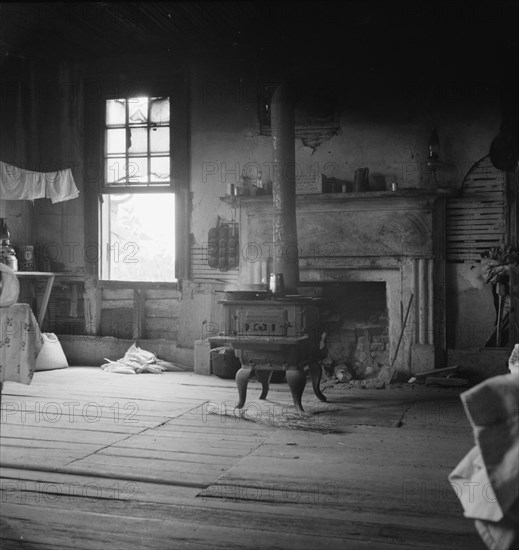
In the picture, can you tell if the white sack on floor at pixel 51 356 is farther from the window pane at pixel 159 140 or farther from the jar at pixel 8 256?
the window pane at pixel 159 140

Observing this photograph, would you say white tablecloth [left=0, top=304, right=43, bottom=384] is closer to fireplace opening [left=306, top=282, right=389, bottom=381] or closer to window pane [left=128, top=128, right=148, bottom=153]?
fireplace opening [left=306, top=282, right=389, bottom=381]

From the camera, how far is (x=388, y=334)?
743cm

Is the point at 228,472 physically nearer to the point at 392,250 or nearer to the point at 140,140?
the point at 392,250

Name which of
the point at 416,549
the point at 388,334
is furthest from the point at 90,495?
the point at 388,334

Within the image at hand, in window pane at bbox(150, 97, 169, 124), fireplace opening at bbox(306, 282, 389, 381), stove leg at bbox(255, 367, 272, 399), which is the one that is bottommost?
stove leg at bbox(255, 367, 272, 399)

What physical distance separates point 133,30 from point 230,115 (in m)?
1.44

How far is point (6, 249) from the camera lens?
8.05 metres

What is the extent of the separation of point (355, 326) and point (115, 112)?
3979 mm

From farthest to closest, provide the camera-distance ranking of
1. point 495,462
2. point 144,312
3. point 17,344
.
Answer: point 144,312, point 17,344, point 495,462

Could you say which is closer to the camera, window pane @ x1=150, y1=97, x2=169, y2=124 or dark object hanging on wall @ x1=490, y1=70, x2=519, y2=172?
dark object hanging on wall @ x1=490, y1=70, x2=519, y2=172

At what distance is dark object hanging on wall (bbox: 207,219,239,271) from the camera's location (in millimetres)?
7945

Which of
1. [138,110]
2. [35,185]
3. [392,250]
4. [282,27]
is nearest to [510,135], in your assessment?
[392,250]

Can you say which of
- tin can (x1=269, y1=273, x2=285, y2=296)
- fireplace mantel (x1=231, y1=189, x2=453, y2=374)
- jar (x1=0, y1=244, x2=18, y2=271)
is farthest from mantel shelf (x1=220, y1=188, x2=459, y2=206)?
jar (x1=0, y1=244, x2=18, y2=271)

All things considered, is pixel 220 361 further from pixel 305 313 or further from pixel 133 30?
pixel 133 30
